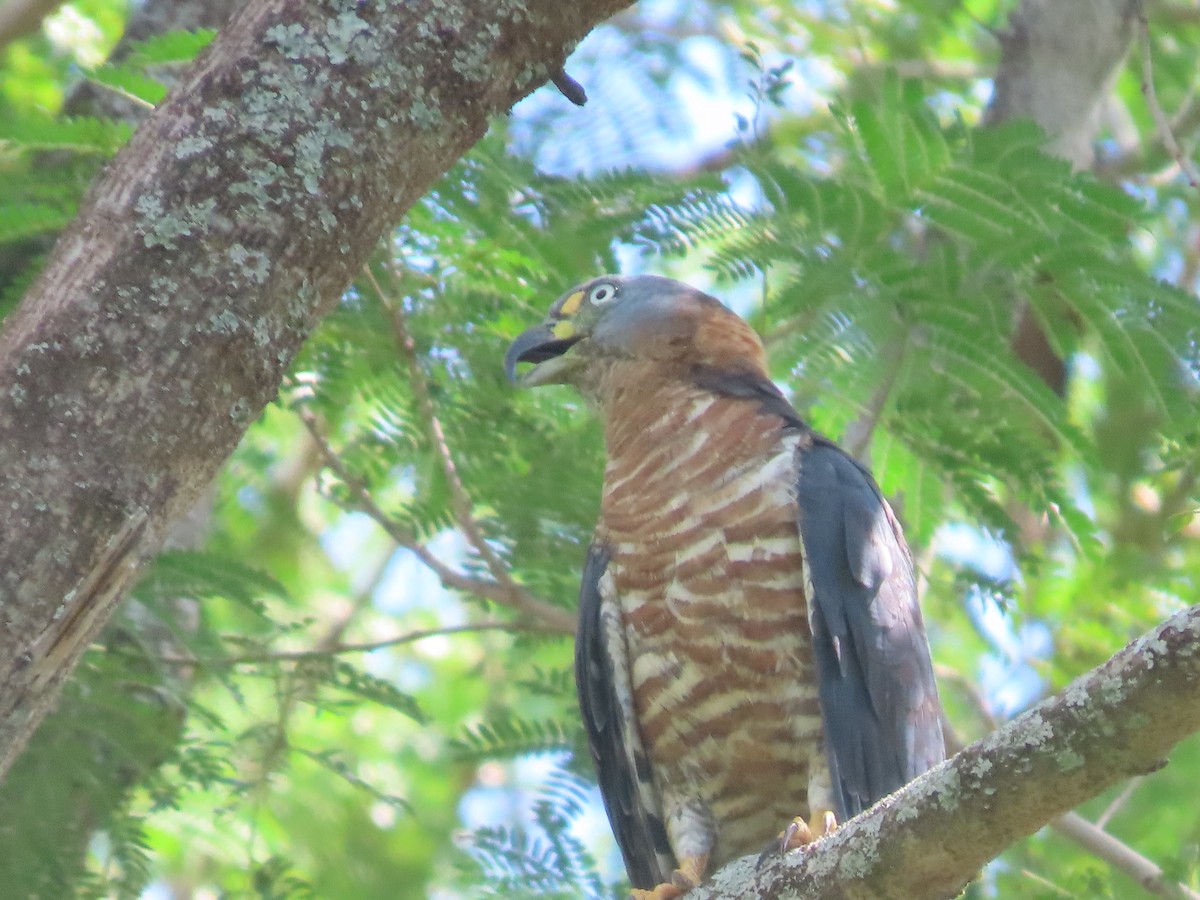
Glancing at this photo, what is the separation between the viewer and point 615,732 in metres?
4.44

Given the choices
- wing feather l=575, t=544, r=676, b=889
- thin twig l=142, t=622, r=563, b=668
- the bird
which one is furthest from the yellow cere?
thin twig l=142, t=622, r=563, b=668

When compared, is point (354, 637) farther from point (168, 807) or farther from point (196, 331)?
point (196, 331)

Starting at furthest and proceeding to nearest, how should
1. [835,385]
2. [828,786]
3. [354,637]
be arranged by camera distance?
[354,637] < [835,385] < [828,786]

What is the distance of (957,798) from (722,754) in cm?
194

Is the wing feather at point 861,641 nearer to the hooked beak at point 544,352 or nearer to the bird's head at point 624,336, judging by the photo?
the bird's head at point 624,336

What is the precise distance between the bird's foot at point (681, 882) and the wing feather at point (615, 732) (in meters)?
0.18

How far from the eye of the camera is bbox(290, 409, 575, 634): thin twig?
191 inches

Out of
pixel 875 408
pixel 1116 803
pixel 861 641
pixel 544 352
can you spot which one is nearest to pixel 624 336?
pixel 544 352

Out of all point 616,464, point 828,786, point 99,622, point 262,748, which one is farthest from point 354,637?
point 99,622

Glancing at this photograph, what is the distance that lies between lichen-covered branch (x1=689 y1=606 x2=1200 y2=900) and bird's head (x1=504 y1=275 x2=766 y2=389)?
99.1 inches

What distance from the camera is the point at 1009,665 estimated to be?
6477mm

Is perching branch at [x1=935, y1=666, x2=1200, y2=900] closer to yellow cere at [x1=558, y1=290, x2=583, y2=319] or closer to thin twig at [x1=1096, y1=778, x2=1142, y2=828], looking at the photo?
thin twig at [x1=1096, y1=778, x2=1142, y2=828]

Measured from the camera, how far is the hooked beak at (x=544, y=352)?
192 inches

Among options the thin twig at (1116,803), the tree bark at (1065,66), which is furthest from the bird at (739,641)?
the tree bark at (1065,66)
